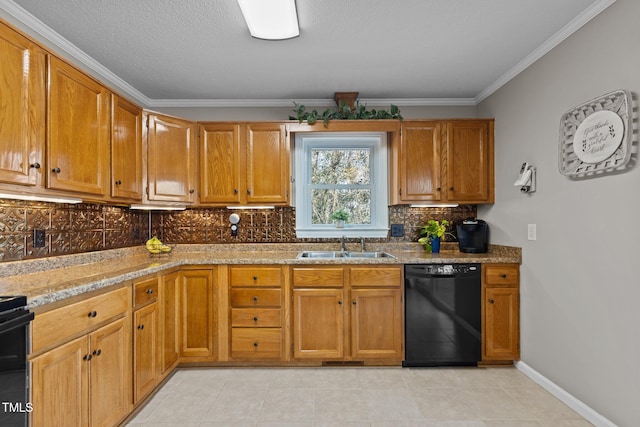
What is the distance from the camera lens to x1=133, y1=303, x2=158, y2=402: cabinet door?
2166mm

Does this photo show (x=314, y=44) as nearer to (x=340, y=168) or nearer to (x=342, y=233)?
(x=340, y=168)

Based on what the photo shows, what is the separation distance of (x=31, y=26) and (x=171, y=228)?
1.94 metres

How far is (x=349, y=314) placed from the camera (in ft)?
9.29

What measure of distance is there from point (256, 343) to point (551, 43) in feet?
10.5

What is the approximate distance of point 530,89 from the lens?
8.72ft

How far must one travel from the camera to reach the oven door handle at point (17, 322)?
48.1 inches

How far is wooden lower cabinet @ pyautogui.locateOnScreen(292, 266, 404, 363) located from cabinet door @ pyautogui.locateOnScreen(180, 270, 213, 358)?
721 millimetres

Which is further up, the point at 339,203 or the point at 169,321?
the point at 339,203

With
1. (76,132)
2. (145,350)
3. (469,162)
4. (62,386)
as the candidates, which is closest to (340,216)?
(469,162)

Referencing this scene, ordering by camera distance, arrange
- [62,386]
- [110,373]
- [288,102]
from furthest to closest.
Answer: [288,102]
[110,373]
[62,386]

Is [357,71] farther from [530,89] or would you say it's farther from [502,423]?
[502,423]

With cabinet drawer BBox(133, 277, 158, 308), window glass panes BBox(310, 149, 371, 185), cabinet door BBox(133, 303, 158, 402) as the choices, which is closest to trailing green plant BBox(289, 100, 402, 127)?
window glass panes BBox(310, 149, 371, 185)

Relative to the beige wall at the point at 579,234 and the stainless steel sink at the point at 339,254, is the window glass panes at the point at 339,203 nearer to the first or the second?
the stainless steel sink at the point at 339,254

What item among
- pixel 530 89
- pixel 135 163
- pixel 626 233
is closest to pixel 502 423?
pixel 626 233
